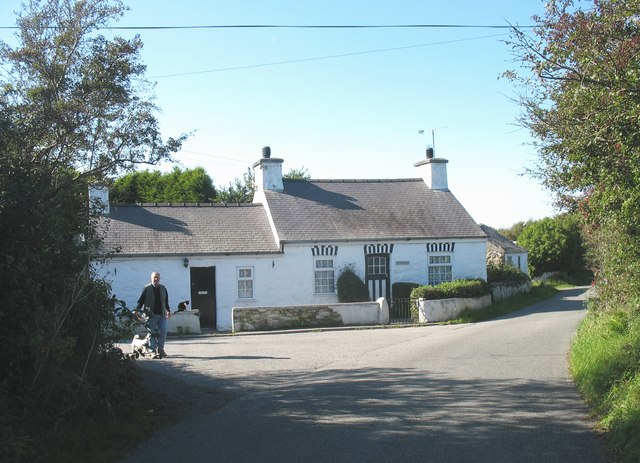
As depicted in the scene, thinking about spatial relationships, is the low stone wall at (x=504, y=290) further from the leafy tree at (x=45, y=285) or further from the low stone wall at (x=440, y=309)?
the leafy tree at (x=45, y=285)

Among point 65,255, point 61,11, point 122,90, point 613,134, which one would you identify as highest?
point 61,11

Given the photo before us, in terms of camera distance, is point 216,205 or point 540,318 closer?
point 540,318

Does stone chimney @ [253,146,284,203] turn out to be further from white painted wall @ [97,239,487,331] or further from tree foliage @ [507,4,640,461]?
tree foliage @ [507,4,640,461]

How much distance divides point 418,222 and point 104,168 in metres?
18.3

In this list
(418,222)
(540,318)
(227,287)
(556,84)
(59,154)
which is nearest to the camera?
(556,84)

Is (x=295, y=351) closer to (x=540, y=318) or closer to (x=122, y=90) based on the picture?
(x=122, y=90)

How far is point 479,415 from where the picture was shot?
27.1 feet

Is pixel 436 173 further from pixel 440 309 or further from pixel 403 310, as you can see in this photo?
pixel 440 309

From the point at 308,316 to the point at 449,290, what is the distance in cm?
543

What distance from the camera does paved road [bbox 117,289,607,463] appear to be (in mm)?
6852

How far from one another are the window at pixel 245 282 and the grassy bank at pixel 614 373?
15198mm

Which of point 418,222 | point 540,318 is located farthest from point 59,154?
point 418,222

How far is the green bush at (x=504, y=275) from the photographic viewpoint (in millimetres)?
31267

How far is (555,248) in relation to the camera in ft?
165
